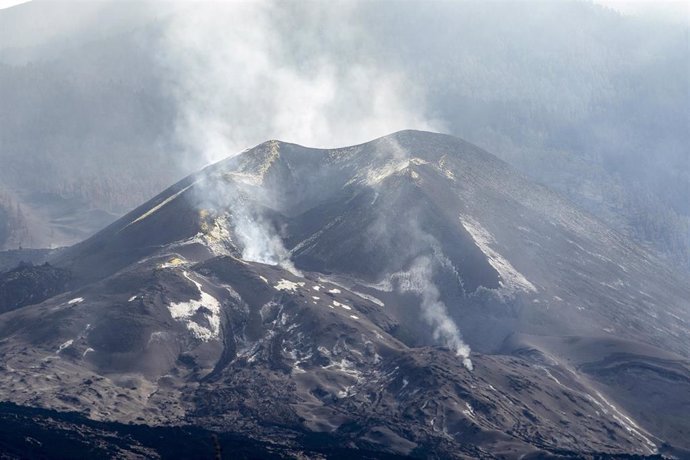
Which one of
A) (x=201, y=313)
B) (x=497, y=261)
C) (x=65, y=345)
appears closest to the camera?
(x=65, y=345)

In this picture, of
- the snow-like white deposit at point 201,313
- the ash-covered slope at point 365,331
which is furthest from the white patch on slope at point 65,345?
the snow-like white deposit at point 201,313

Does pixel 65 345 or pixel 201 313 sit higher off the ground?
pixel 201 313

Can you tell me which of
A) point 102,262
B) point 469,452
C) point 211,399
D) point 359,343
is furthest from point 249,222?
point 469,452

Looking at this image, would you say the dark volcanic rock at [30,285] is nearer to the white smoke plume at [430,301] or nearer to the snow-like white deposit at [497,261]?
the white smoke plume at [430,301]

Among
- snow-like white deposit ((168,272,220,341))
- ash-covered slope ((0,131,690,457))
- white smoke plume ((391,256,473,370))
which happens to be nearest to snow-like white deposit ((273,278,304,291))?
ash-covered slope ((0,131,690,457))

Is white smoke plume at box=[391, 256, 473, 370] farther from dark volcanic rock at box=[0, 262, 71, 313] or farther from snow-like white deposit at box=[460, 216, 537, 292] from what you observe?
dark volcanic rock at box=[0, 262, 71, 313]

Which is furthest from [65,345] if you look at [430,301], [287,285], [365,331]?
[430,301]

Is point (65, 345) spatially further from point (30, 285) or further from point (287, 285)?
point (287, 285)
